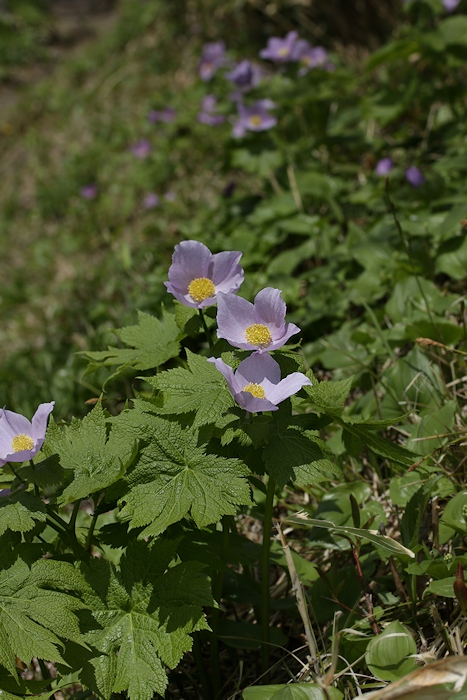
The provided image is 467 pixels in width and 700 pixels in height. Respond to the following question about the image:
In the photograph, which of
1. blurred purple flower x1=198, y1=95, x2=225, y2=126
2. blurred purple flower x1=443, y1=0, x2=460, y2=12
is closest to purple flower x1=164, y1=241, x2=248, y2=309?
blurred purple flower x1=443, y1=0, x2=460, y2=12

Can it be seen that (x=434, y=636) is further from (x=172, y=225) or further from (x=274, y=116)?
(x=172, y=225)

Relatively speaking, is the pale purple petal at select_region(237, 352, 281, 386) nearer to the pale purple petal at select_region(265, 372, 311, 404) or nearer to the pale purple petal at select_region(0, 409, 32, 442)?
the pale purple petal at select_region(265, 372, 311, 404)

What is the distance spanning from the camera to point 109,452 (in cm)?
115

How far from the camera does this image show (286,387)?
3.56 ft

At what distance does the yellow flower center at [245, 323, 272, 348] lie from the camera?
116cm

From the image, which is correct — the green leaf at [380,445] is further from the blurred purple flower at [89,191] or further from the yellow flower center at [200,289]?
the blurred purple flower at [89,191]

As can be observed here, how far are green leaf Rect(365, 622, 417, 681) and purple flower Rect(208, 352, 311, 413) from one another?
0.44m

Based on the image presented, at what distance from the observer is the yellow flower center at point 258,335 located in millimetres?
1157

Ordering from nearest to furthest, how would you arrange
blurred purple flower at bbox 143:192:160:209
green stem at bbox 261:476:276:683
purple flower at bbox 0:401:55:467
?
purple flower at bbox 0:401:55:467 → green stem at bbox 261:476:276:683 → blurred purple flower at bbox 143:192:160:209

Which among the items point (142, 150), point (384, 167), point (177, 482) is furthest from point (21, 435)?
point (142, 150)

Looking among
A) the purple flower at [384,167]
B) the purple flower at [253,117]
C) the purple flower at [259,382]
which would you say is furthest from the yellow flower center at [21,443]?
the purple flower at [253,117]

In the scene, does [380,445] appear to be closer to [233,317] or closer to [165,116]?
[233,317]

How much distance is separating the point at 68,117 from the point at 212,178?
277 centimetres

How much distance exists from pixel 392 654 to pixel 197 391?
541mm
